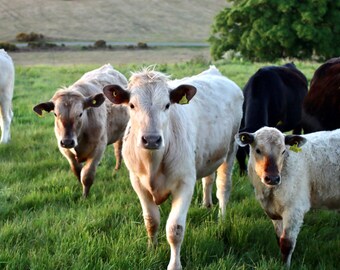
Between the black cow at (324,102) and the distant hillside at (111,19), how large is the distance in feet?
129

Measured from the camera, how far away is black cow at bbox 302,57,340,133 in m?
6.27

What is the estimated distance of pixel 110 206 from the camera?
5031 mm

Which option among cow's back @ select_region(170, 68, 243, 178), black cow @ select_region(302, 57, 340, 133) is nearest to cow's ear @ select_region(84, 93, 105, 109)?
cow's back @ select_region(170, 68, 243, 178)

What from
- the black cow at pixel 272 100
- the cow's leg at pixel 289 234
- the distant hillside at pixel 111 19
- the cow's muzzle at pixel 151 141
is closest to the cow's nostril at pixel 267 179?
the cow's leg at pixel 289 234

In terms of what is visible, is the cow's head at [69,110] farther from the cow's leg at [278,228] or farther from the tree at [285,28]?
the tree at [285,28]

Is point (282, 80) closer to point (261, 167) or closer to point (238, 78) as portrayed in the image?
point (261, 167)

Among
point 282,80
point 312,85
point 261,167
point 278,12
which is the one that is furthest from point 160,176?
point 278,12

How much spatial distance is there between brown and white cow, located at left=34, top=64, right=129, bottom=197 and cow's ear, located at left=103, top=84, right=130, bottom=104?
1.65 m

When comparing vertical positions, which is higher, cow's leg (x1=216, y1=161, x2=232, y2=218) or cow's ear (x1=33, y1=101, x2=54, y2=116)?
cow's ear (x1=33, y1=101, x2=54, y2=116)

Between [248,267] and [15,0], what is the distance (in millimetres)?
56499

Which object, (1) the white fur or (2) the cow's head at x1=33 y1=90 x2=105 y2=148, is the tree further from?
(1) the white fur

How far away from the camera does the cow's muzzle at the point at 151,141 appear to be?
3.40 metres

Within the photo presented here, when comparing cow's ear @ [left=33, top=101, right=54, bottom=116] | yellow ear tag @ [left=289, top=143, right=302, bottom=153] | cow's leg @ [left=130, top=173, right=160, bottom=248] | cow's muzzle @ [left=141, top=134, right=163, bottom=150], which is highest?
cow's muzzle @ [left=141, top=134, right=163, bottom=150]

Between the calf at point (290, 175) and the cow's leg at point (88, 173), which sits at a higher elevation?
the calf at point (290, 175)
